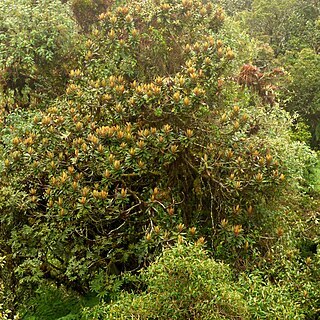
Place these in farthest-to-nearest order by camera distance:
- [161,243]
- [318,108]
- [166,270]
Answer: [318,108]
[161,243]
[166,270]

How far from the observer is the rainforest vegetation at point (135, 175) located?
4.54m

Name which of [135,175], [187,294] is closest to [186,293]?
[187,294]

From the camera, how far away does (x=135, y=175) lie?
4902 mm

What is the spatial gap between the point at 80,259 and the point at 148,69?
9.12ft

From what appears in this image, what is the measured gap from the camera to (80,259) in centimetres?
489

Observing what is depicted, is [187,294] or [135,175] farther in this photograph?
[135,175]

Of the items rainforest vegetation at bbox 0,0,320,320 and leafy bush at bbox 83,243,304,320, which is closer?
leafy bush at bbox 83,243,304,320

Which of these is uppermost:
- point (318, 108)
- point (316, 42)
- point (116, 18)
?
point (116, 18)

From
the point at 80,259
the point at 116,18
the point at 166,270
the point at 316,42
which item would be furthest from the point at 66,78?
the point at 316,42

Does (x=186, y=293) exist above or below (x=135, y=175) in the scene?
below

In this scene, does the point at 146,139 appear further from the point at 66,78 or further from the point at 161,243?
the point at 66,78

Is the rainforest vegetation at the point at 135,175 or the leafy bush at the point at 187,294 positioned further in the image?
the rainforest vegetation at the point at 135,175

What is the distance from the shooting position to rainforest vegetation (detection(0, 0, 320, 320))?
14.9ft

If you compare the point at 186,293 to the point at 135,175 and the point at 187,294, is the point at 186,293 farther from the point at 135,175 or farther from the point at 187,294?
the point at 135,175
